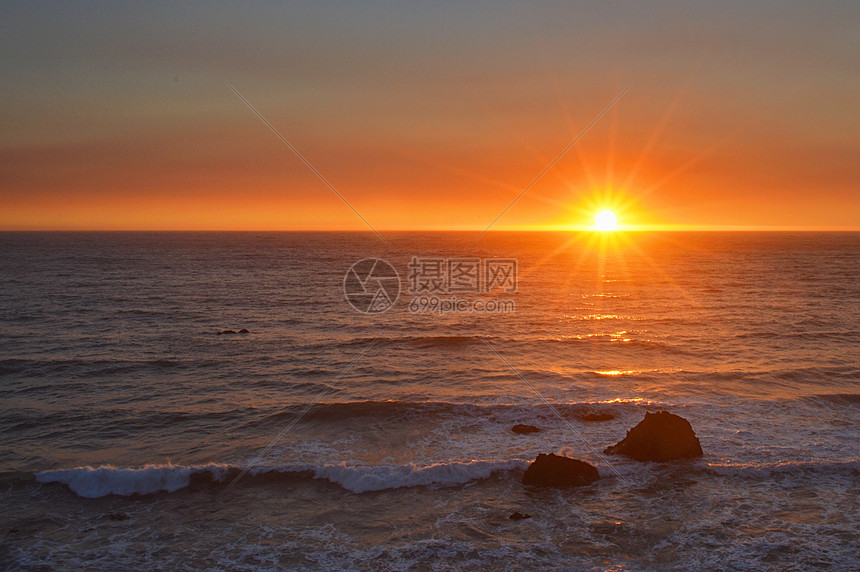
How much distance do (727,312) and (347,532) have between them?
129 ft

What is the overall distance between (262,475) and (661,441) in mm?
11366

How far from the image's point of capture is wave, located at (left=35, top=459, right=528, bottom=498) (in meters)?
14.3

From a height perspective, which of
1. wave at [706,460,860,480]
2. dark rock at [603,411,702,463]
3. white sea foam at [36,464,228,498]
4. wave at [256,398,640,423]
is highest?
dark rock at [603,411,702,463]

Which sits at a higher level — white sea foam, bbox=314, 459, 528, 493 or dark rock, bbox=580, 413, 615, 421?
dark rock, bbox=580, 413, 615, 421

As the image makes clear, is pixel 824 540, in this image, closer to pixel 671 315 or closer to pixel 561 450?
pixel 561 450

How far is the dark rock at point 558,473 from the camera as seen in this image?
14.1 meters

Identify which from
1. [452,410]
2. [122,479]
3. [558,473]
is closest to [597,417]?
[452,410]

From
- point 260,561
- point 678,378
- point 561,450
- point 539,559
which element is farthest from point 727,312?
point 260,561

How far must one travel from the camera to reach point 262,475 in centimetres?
1505

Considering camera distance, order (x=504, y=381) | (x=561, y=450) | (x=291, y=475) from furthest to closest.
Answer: (x=504, y=381), (x=561, y=450), (x=291, y=475)

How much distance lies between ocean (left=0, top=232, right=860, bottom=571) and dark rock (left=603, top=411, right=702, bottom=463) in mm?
358

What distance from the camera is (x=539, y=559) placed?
1091 cm

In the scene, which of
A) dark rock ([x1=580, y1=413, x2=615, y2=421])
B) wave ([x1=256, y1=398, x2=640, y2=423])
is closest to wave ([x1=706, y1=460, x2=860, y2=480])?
dark rock ([x1=580, y1=413, x2=615, y2=421])

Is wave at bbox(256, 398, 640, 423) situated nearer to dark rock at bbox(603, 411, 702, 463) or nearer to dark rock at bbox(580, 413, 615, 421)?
dark rock at bbox(580, 413, 615, 421)
